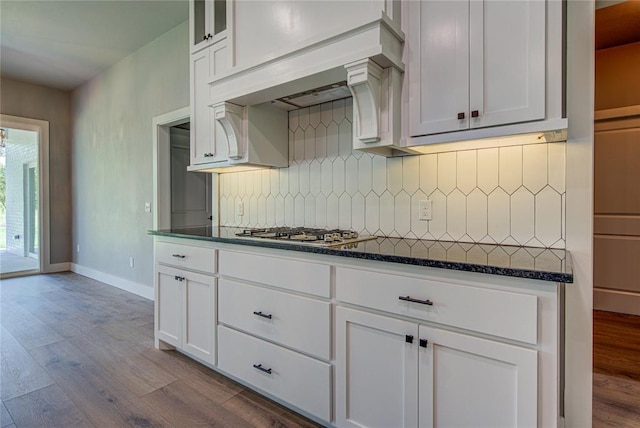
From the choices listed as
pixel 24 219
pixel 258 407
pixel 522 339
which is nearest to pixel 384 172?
pixel 522 339

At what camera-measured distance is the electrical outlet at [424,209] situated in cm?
184

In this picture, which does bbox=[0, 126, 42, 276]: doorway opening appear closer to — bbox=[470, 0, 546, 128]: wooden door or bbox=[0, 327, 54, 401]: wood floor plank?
bbox=[0, 327, 54, 401]: wood floor plank

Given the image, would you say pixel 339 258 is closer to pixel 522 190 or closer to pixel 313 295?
pixel 313 295

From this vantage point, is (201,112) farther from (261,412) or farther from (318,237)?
(261,412)

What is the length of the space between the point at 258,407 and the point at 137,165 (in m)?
3.32

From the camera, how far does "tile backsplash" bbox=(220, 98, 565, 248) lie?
1561mm

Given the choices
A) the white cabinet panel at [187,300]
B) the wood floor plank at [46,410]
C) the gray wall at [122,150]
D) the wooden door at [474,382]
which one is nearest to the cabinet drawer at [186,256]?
the white cabinet panel at [187,300]

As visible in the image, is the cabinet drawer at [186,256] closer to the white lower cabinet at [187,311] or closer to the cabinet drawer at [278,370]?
the white lower cabinet at [187,311]

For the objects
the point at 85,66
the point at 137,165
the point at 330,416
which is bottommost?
the point at 330,416

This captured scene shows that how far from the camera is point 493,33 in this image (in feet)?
4.57

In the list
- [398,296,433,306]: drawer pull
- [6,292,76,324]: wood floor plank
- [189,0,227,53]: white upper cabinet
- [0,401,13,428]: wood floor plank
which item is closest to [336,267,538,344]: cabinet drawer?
[398,296,433,306]: drawer pull

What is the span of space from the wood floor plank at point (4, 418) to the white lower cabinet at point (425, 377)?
1668 millimetres

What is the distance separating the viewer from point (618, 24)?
305 cm

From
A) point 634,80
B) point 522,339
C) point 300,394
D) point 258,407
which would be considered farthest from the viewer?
point 634,80
